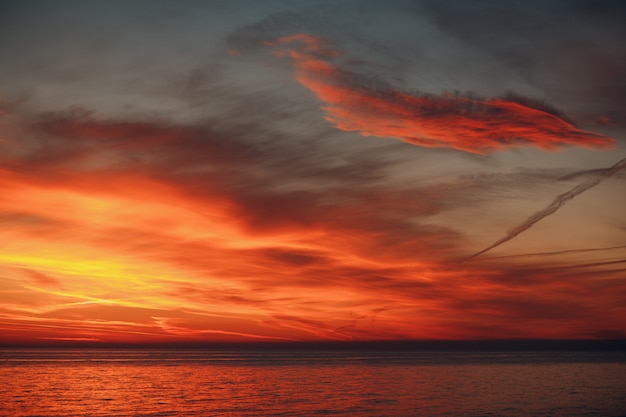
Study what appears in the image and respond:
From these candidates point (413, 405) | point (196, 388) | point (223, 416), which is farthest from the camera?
point (196, 388)

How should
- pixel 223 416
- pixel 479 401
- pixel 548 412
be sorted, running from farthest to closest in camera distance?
pixel 479 401
pixel 548 412
pixel 223 416

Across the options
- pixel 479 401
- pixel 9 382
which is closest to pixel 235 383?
pixel 9 382

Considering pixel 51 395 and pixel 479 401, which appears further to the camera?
pixel 51 395

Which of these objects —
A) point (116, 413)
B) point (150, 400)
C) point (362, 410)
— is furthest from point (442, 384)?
point (116, 413)

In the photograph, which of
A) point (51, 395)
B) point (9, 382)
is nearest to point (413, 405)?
point (51, 395)

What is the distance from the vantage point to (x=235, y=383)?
3410 inches

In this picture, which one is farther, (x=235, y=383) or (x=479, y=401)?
(x=235, y=383)

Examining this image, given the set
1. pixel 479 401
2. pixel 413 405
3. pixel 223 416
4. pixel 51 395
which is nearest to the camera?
pixel 223 416

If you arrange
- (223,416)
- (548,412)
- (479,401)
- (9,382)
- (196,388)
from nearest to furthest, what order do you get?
(223,416)
(548,412)
(479,401)
(196,388)
(9,382)

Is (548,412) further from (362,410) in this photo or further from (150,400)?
(150,400)

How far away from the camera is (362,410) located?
5391 cm

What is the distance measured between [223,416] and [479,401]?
28714 mm

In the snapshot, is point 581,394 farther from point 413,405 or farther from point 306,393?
point 306,393

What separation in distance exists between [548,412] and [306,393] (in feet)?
93.1
